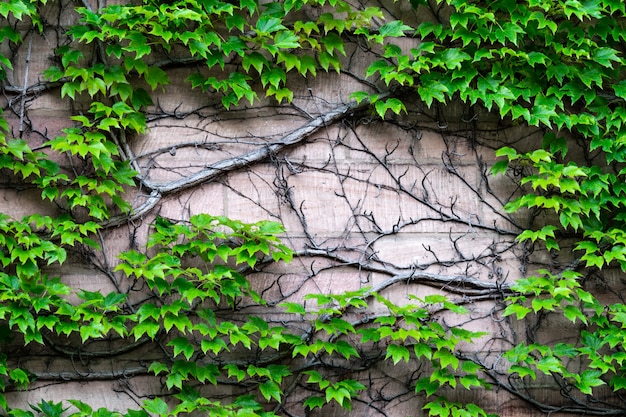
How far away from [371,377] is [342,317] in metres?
0.31

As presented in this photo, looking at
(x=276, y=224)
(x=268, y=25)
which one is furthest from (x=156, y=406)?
(x=268, y=25)

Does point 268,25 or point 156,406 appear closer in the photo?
point 156,406

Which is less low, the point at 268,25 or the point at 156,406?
the point at 268,25

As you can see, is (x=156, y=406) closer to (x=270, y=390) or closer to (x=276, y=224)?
(x=270, y=390)

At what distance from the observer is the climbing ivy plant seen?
3.16 metres

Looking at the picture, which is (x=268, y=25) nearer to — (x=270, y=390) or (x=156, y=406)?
(x=270, y=390)

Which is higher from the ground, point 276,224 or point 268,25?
point 268,25

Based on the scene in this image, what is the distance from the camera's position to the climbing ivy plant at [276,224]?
316 cm

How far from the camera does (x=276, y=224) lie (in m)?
3.19

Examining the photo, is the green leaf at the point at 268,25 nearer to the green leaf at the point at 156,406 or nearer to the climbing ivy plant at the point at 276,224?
the climbing ivy plant at the point at 276,224

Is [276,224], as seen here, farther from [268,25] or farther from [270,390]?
[268,25]

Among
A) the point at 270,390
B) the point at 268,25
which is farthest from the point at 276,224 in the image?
the point at 268,25

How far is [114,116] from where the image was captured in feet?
10.8

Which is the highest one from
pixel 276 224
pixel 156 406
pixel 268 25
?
pixel 268 25
